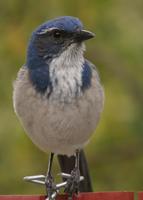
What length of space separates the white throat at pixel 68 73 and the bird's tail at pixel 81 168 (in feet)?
1.70

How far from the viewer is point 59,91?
6.50 meters

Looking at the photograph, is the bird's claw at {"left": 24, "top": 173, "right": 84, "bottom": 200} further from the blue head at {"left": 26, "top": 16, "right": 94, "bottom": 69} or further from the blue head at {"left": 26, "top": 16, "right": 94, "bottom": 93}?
the blue head at {"left": 26, "top": 16, "right": 94, "bottom": 69}

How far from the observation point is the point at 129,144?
9.41 m

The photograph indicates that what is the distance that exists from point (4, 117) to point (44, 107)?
2.19m

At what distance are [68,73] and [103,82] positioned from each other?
2.34 m

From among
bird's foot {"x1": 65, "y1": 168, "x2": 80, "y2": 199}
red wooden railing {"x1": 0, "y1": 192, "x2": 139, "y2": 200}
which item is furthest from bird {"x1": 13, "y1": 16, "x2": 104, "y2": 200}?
red wooden railing {"x1": 0, "y1": 192, "x2": 139, "y2": 200}

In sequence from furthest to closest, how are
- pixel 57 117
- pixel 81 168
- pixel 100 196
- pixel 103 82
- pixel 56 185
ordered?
pixel 103 82 → pixel 81 168 → pixel 57 117 → pixel 56 185 → pixel 100 196

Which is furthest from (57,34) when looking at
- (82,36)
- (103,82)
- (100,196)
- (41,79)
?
(103,82)

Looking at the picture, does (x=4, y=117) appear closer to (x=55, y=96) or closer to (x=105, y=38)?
(x=105, y=38)

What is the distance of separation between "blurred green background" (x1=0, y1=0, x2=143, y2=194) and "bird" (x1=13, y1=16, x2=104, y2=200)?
188cm

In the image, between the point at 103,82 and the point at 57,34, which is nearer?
the point at 57,34

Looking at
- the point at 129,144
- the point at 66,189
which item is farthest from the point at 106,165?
the point at 66,189

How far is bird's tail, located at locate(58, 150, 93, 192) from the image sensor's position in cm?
629

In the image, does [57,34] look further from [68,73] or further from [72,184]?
[72,184]
